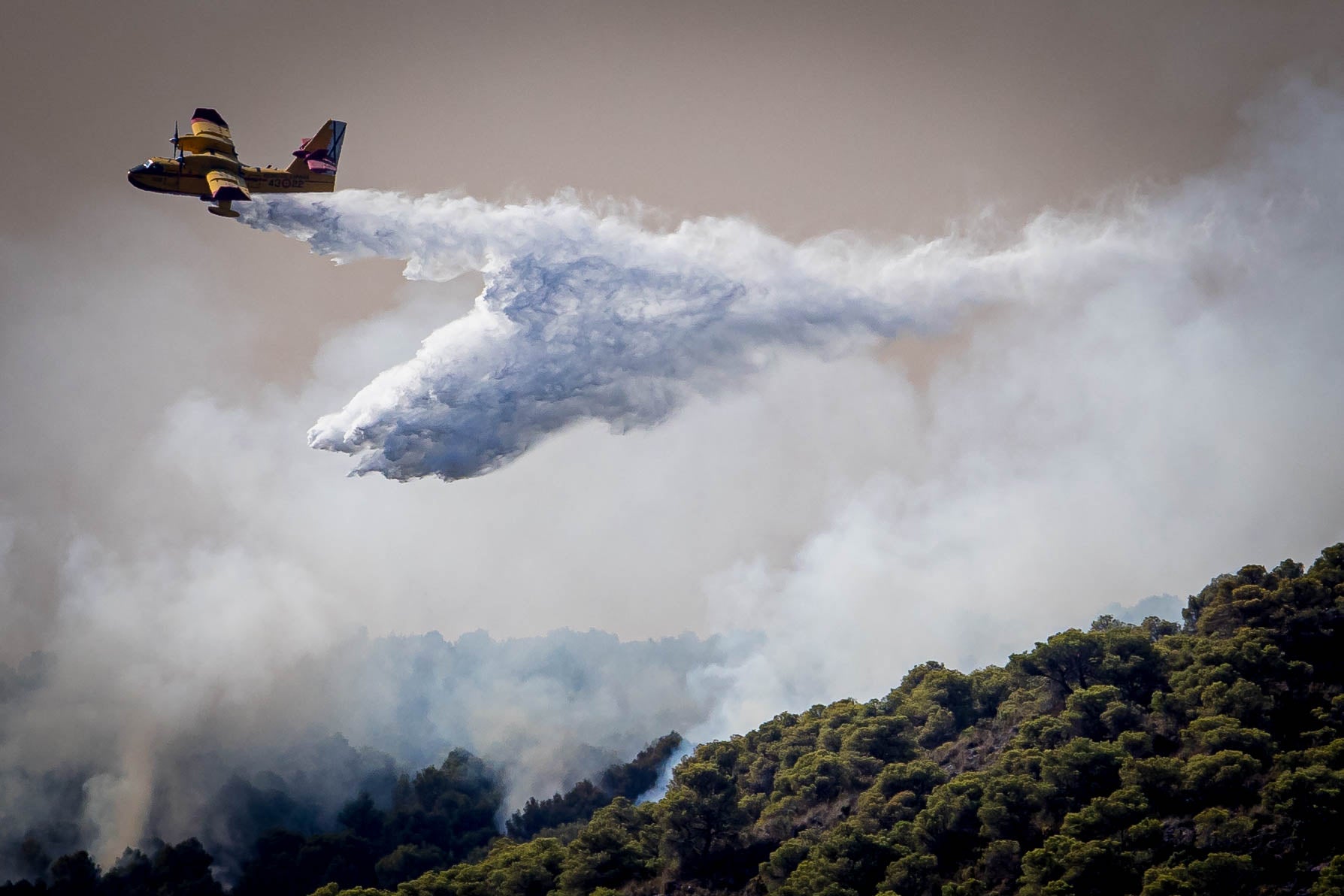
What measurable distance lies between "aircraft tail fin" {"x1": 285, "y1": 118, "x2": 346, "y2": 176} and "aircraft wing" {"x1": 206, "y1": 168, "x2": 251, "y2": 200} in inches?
143

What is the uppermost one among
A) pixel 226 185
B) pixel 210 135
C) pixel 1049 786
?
pixel 210 135

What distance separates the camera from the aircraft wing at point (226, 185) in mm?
60312

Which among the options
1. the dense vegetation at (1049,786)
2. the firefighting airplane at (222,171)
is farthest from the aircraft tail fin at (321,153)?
the dense vegetation at (1049,786)

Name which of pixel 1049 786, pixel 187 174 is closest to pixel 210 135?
pixel 187 174

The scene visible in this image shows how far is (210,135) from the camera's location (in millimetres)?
64812

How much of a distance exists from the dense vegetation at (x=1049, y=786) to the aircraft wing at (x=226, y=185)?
1362 inches

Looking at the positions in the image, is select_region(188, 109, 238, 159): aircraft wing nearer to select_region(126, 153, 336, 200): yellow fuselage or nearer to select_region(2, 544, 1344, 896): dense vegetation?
select_region(126, 153, 336, 200): yellow fuselage

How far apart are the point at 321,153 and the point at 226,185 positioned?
721 centimetres

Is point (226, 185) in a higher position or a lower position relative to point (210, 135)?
lower

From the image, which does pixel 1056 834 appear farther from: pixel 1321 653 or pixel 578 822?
pixel 578 822

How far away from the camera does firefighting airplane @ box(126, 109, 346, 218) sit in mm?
61750

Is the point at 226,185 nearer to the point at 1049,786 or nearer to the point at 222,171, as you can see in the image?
the point at 222,171

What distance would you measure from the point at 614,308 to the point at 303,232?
16.1 meters

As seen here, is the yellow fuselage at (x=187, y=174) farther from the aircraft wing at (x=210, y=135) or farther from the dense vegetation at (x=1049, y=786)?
the dense vegetation at (x=1049, y=786)
